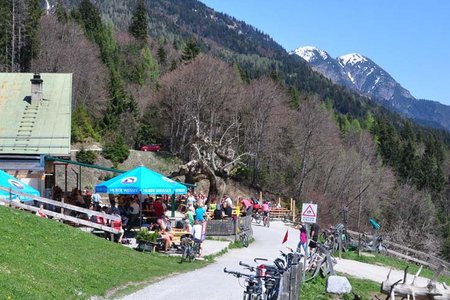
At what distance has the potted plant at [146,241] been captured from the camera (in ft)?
70.3

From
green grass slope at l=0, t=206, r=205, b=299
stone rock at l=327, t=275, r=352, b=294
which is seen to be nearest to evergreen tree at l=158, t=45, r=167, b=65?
green grass slope at l=0, t=206, r=205, b=299

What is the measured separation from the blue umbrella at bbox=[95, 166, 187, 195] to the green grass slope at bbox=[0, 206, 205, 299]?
3.38 meters

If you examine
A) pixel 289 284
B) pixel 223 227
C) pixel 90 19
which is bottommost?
pixel 223 227

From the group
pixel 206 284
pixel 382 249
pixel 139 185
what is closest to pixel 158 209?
pixel 139 185

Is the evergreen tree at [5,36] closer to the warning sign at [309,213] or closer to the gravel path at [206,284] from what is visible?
the gravel path at [206,284]

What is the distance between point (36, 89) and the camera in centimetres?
3072

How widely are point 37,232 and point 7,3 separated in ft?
176

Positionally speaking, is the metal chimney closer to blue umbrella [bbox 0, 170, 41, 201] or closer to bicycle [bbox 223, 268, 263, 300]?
blue umbrella [bbox 0, 170, 41, 201]

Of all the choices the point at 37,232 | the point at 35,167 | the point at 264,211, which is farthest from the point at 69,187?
the point at 37,232

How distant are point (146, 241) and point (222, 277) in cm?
467

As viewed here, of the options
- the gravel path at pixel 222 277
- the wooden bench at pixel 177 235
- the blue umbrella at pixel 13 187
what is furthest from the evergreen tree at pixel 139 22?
the wooden bench at pixel 177 235

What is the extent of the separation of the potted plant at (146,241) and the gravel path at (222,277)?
7.87ft

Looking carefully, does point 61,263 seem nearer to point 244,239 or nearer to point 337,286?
point 337,286

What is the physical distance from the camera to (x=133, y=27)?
107125 millimetres
